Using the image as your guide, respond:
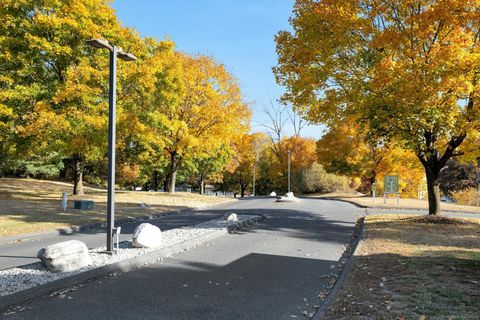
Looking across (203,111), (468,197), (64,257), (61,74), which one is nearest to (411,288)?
(64,257)

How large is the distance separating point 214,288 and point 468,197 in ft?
151

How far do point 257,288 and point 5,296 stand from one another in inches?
143

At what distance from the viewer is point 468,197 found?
44719mm

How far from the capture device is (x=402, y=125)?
14195 mm

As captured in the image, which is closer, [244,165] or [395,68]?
[395,68]

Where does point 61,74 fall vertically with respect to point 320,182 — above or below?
above

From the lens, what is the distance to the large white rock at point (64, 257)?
709 cm

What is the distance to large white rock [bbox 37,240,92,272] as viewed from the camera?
7090 millimetres

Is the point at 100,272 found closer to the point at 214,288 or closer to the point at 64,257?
the point at 64,257

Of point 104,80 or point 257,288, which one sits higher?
point 104,80

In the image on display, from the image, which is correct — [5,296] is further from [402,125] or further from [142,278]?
[402,125]

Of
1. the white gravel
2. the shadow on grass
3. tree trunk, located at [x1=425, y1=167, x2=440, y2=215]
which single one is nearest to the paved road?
the white gravel

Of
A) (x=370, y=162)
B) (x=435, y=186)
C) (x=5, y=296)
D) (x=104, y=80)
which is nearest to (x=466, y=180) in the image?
(x=370, y=162)

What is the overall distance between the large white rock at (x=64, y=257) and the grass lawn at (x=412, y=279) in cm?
460
